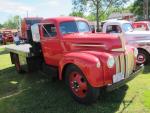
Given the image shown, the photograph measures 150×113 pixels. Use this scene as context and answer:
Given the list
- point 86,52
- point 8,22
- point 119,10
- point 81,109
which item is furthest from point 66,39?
point 8,22

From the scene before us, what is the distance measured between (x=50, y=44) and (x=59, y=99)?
67.7 inches

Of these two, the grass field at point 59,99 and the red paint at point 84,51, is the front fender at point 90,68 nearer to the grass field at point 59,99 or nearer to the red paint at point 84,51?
the red paint at point 84,51

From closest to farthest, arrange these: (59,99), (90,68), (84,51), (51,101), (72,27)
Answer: (90,68)
(84,51)
(51,101)
(59,99)
(72,27)

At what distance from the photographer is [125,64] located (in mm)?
6363

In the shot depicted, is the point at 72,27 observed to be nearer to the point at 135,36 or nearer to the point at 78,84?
the point at 78,84

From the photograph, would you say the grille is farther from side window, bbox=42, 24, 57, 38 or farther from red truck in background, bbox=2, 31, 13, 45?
red truck in background, bbox=2, 31, 13, 45

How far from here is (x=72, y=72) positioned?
253 inches

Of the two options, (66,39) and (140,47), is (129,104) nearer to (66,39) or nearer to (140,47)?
(66,39)

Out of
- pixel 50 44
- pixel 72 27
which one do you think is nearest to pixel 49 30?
pixel 50 44

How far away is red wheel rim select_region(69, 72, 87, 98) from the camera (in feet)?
20.4

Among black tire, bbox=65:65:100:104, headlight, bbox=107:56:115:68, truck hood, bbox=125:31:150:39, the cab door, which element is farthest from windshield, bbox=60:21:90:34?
truck hood, bbox=125:31:150:39

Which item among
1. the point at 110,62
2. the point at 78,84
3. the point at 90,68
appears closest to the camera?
the point at 90,68

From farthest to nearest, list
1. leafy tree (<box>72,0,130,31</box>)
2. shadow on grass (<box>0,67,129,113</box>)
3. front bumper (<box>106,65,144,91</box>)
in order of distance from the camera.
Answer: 1. leafy tree (<box>72,0,130,31</box>)
2. shadow on grass (<box>0,67,129,113</box>)
3. front bumper (<box>106,65,144,91</box>)

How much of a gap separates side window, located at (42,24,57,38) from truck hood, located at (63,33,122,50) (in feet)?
1.57
